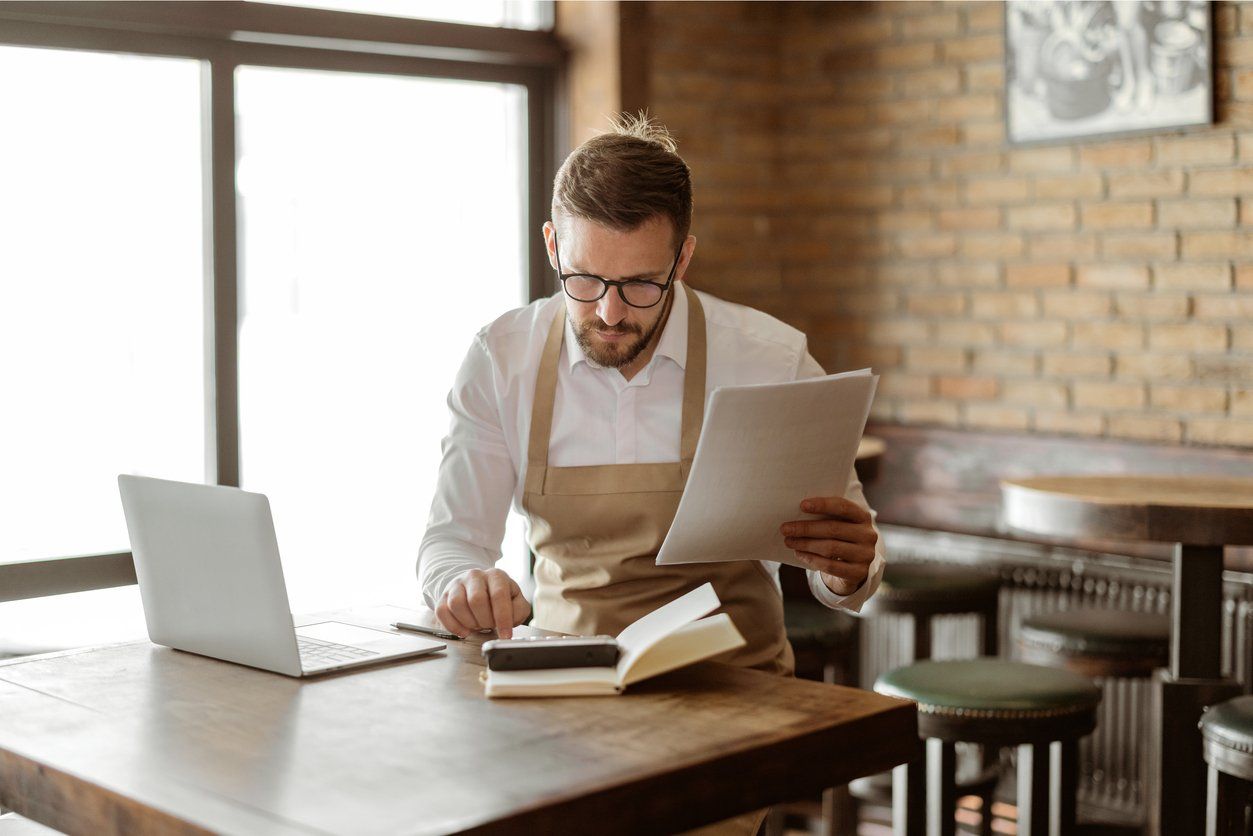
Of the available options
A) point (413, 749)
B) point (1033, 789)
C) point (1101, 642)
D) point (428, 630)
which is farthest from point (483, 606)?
point (1101, 642)

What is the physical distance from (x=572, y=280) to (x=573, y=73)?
7.62 feet

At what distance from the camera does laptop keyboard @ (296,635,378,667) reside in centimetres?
183

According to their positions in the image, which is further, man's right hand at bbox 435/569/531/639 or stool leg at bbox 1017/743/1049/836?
stool leg at bbox 1017/743/1049/836

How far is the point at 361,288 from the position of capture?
13.2 ft

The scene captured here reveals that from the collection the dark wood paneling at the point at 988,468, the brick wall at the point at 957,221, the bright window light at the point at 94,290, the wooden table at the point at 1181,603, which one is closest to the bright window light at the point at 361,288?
the bright window light at the point at 94,290

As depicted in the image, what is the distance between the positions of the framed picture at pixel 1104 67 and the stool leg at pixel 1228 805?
5.93ft

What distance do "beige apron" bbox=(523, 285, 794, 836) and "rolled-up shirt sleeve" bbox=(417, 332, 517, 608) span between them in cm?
7

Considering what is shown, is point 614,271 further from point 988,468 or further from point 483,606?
point 988,468

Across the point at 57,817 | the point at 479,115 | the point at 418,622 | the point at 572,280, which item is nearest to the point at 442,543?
the point at 418,622

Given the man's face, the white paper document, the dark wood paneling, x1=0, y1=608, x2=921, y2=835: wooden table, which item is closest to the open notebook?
x1=0, y1=608, x2=921, y2=835: wooden table

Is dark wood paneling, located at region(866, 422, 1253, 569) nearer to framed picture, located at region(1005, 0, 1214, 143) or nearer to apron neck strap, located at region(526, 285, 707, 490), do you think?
framed picture, located at region(1005, 0, 1214, 143)

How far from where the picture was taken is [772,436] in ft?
6.06

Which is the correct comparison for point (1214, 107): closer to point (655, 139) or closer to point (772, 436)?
point (655, 139)

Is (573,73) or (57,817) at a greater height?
(573,73)
